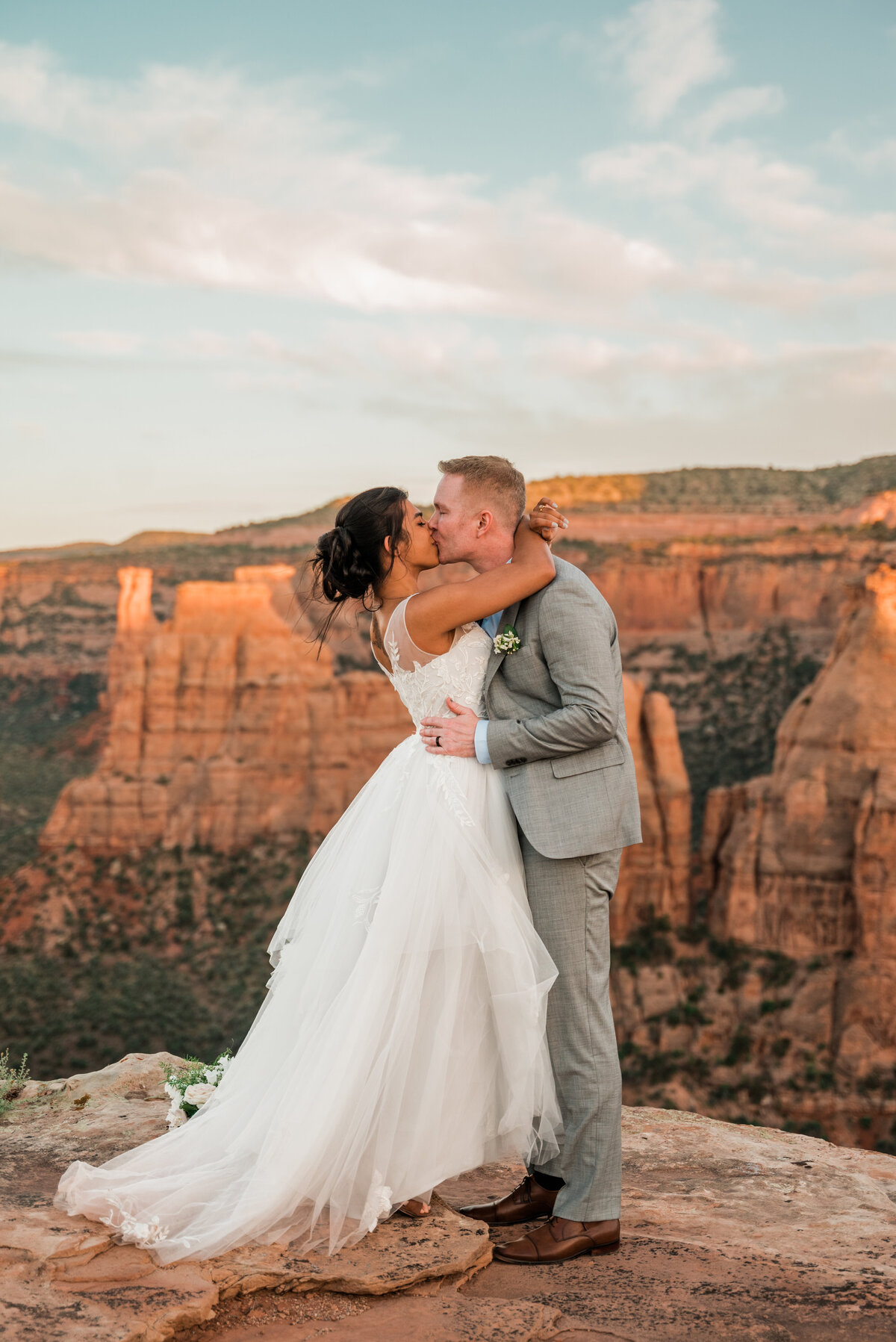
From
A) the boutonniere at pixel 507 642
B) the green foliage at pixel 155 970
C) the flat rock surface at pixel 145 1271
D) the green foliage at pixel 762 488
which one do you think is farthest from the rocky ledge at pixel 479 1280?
the green foliage at pixel 762 488

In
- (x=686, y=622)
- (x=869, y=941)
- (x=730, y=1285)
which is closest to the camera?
(x=730, y=1285)

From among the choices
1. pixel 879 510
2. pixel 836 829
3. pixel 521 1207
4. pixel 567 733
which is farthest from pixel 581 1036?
pixel 879 510

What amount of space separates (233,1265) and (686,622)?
49177 mm

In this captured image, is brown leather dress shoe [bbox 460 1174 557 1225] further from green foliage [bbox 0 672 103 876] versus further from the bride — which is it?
green foliage [bbox 0 672 103 876]

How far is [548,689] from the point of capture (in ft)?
13.7

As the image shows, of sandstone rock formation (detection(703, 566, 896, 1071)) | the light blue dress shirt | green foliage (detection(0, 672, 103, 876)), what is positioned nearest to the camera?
the light blue dress shirt

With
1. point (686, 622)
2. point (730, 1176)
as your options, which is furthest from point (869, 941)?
point (686, 622)

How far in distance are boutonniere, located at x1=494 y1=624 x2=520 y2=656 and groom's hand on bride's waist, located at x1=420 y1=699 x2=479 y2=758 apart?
0.88 feet

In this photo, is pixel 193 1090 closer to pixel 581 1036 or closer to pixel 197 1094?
pixel 197 1094

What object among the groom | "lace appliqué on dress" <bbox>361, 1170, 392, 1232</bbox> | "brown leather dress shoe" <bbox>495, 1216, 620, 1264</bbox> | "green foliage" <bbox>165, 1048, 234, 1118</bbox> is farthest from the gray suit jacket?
"green foliage" <bbox>165, 1048, 234, 1118</bbox>

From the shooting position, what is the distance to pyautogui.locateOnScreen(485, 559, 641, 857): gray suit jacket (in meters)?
3.95

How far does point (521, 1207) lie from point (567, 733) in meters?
1.93

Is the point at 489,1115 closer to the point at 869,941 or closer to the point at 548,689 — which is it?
the point at 548,689

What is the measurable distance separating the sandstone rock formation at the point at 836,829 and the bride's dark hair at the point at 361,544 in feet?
65.7
